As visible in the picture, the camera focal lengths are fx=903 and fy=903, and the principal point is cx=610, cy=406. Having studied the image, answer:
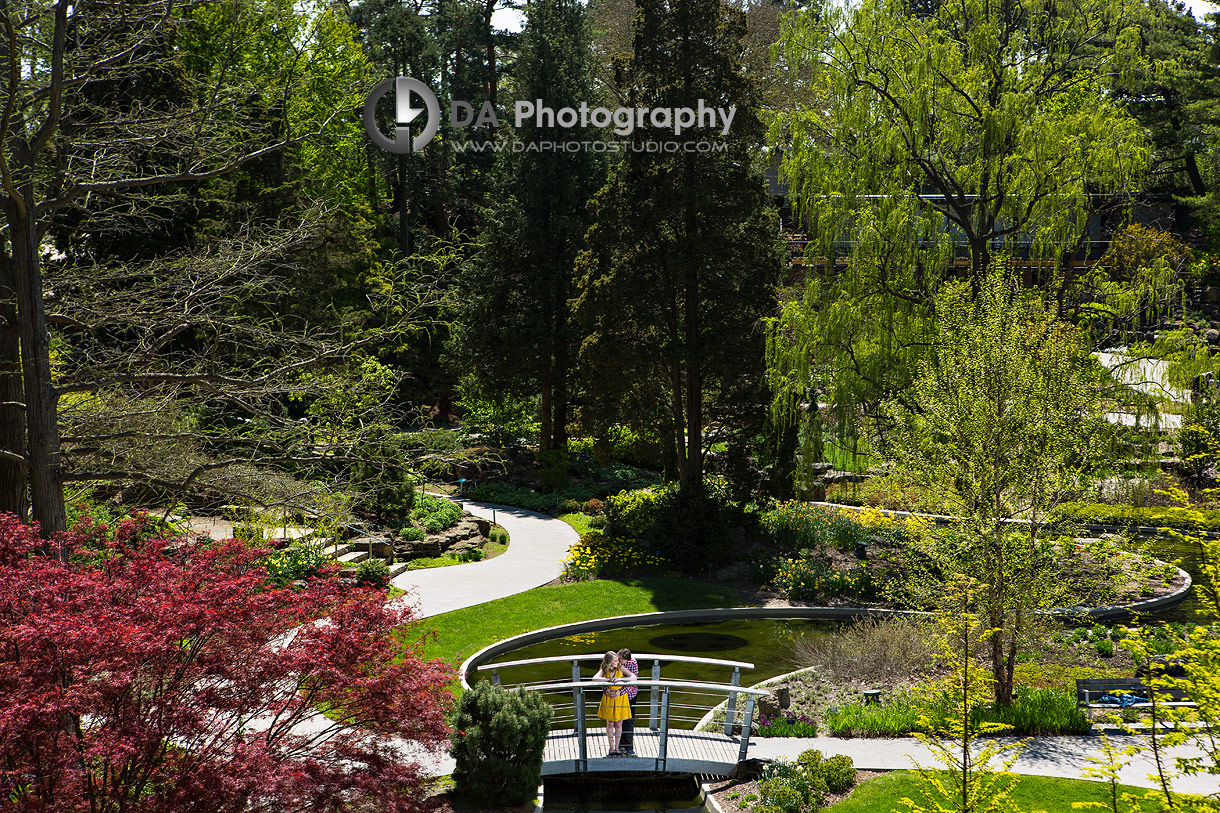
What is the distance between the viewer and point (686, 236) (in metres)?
21.4

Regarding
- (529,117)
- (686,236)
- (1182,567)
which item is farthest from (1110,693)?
(529,117)

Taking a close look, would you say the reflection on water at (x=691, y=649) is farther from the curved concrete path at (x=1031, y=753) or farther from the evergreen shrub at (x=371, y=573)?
the evergreen shrub at (x=371, y=573)

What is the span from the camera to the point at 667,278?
2173cm

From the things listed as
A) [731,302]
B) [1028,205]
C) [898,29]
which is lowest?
[731,302]

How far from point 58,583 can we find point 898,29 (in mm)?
18476

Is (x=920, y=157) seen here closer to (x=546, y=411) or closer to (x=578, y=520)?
(x=578, y=520)

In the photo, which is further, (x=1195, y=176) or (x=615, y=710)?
(x=1195, y=176)

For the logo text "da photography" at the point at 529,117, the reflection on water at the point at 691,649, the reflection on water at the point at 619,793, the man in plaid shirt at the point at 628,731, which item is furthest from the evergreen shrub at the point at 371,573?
the logo text "da photography" at the point at 529,117

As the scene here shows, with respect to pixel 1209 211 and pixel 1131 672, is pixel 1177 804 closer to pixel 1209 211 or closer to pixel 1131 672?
pixel 1131 672

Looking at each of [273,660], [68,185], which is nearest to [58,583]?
[273,660]

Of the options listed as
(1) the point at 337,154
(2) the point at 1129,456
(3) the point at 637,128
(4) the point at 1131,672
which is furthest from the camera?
(1) the point at 337,154

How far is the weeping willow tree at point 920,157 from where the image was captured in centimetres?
1839

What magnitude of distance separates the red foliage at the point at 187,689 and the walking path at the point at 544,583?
95 cm

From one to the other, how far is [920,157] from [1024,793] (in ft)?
44.0
